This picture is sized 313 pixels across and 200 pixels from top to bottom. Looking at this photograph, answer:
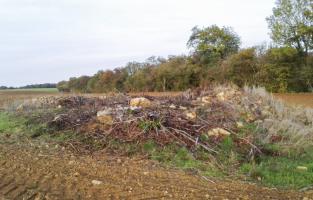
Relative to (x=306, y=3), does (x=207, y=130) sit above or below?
below

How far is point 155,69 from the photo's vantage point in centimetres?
2817

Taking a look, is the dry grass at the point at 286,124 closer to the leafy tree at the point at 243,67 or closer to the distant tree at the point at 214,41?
the leafy tree at the point at 243,67

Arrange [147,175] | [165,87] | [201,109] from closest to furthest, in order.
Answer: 1. [147,175]
2. [201,109]
3. [165,87]

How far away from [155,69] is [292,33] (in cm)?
1066

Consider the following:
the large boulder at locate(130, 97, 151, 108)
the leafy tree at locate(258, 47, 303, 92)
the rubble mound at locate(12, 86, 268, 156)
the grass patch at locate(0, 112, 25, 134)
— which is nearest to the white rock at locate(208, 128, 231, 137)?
the rubble mound at locate(12, 86, 268, 156)

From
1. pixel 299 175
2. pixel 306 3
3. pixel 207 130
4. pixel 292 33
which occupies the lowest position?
pixel 299 175

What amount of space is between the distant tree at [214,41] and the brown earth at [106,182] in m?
27.4

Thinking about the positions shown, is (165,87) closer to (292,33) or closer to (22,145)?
(292,33)

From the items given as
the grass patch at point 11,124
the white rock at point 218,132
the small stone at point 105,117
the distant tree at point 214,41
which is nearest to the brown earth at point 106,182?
the small stone at point 105,117

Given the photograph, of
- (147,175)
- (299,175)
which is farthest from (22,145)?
(299,175)

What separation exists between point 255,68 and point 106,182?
74.2 feet

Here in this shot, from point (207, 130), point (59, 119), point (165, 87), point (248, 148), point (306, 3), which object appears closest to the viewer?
point (248, 148)

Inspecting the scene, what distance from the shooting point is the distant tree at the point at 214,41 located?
33438 millimetres

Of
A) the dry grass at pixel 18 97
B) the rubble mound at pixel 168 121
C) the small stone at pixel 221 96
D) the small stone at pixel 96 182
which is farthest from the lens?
the dry grass at pixel 18 97
